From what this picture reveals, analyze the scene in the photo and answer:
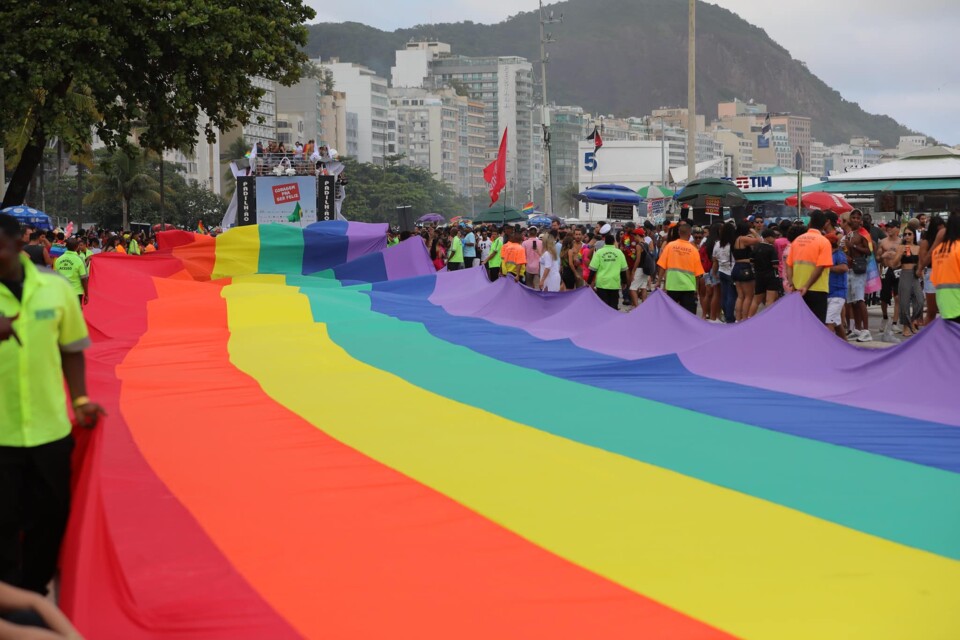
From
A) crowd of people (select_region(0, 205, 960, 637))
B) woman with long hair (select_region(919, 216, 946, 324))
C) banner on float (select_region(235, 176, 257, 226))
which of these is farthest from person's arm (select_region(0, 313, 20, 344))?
banner on float (select_region(235, 176, 257, 226))

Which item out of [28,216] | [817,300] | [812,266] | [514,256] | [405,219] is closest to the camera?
[812,266]

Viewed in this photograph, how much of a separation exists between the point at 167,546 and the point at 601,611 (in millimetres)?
2257

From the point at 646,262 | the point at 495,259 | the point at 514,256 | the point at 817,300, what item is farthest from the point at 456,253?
the point at 817,300

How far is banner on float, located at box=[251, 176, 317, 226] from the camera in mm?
26953

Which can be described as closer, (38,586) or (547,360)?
(38,586)

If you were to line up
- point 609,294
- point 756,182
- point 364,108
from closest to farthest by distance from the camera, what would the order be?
point 609,294, point 756,182, point 364,108

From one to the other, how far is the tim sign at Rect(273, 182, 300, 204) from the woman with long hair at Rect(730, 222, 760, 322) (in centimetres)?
1274

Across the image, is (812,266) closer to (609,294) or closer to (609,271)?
(609,271)

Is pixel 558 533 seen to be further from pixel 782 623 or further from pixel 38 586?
pixel 38 586

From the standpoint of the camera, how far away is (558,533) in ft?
19.7

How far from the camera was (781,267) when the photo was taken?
17.9 metres

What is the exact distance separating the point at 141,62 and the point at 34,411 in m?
20.2

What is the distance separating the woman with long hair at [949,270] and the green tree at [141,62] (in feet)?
50.3

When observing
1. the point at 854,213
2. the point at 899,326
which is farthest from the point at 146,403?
the point at 899,326
